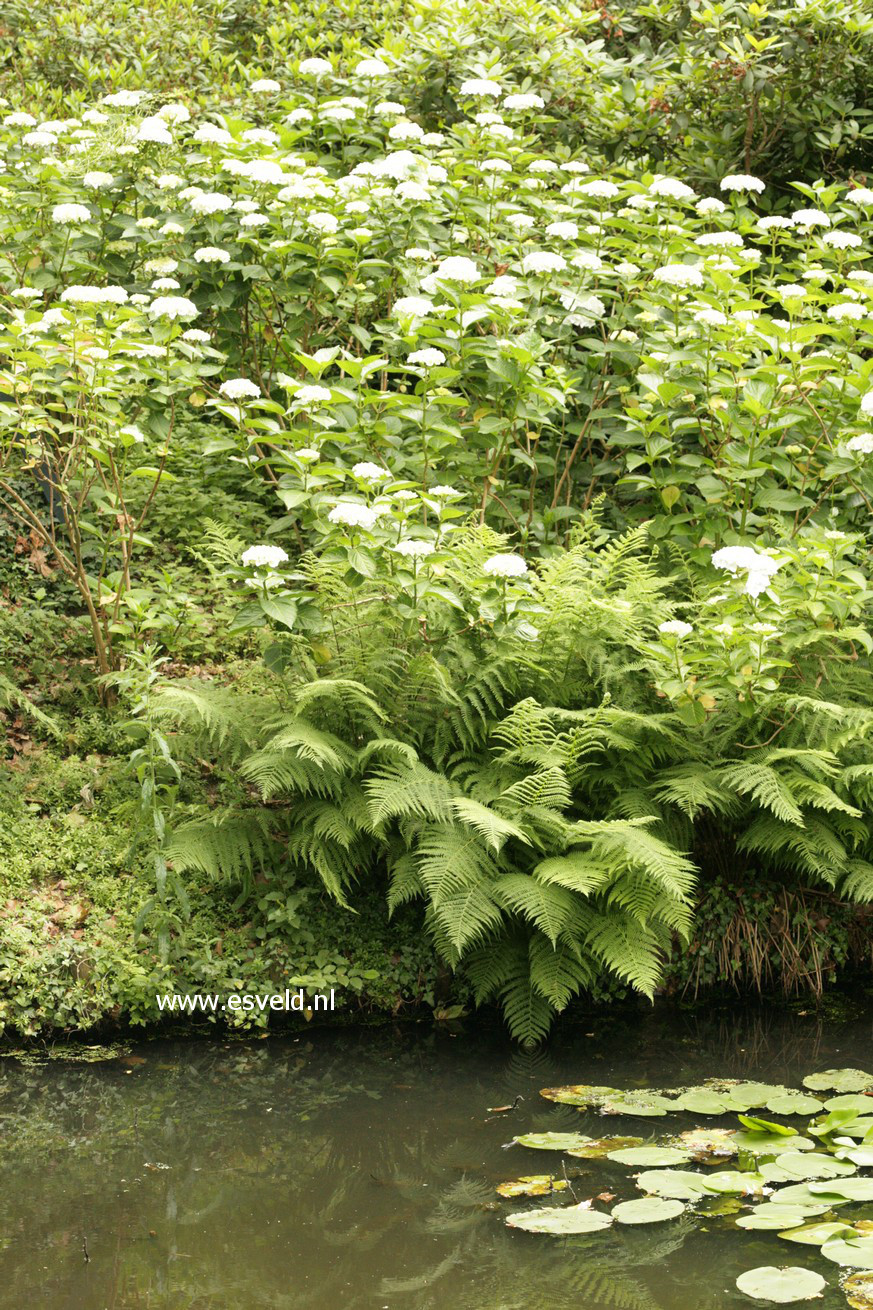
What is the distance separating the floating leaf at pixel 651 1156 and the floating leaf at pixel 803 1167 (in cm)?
22

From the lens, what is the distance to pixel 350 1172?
3.61m

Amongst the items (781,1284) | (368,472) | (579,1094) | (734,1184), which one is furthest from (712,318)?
(781,1284)

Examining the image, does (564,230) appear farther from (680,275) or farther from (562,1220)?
(562,1220)

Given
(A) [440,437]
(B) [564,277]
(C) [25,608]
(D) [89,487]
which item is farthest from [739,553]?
(C) [25,608]

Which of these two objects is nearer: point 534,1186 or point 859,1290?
point 859,1290

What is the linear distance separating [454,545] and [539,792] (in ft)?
3.35

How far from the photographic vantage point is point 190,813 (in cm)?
485

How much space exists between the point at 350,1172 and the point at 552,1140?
574mm

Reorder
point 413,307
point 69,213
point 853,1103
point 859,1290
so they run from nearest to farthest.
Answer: point 859,1290 → point 853,1103 → point 413,307 → point 69,213

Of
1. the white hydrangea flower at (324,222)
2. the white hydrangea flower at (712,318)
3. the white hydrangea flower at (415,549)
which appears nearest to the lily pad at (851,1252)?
the white hydrangea flower at (415,549)

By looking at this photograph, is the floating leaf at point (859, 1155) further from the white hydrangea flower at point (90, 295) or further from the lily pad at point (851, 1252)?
the white hydrangea flower at point (90, 295)

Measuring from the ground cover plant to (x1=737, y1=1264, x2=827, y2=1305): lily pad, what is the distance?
1.25 m

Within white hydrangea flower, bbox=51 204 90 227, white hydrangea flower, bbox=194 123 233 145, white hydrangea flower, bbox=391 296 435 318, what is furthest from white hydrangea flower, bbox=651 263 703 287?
white hydrangea flower, bbox=51 204 90 227

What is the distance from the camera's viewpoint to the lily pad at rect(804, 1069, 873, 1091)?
13.1ft
